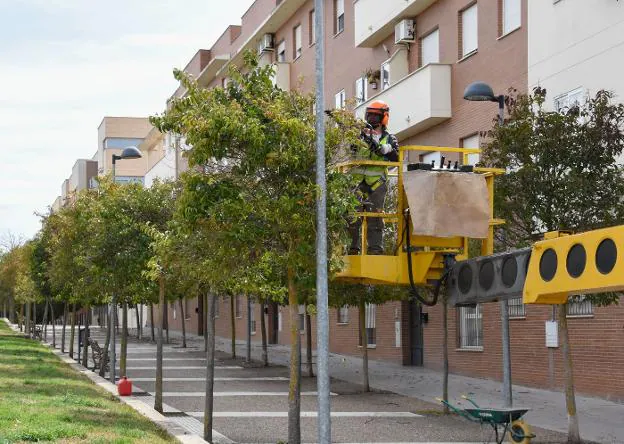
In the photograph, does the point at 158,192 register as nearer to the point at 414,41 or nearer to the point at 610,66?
the point at 610,66

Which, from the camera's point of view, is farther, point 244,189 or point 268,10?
point 268,10

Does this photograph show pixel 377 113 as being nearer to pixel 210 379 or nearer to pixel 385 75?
pixel 210 379

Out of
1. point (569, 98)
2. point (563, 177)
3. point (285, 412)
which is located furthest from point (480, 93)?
point (285, 412)

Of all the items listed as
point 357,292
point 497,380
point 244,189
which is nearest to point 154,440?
point 244,189

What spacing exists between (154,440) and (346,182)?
4.21 meters

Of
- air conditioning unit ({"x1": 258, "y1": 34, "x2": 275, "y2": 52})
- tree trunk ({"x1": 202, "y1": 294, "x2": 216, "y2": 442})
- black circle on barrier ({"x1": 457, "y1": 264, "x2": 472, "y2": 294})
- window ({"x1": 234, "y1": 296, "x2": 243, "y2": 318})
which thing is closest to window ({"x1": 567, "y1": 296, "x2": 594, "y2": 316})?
tree trunk ({"x1": 202, "y1": 294, "x2": 216, "y2": 442})

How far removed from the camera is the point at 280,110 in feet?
42.1

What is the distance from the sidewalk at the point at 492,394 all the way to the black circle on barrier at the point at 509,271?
24.7ft

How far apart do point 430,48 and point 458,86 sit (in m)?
2.45

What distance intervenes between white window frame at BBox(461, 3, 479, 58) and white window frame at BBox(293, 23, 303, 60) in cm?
1438

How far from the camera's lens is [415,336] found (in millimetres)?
32312

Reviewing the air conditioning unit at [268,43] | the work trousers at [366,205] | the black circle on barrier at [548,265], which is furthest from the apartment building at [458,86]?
the black circle on barrier at [548,265]

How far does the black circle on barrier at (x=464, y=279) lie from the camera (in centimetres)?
1038

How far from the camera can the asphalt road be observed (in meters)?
16.9
